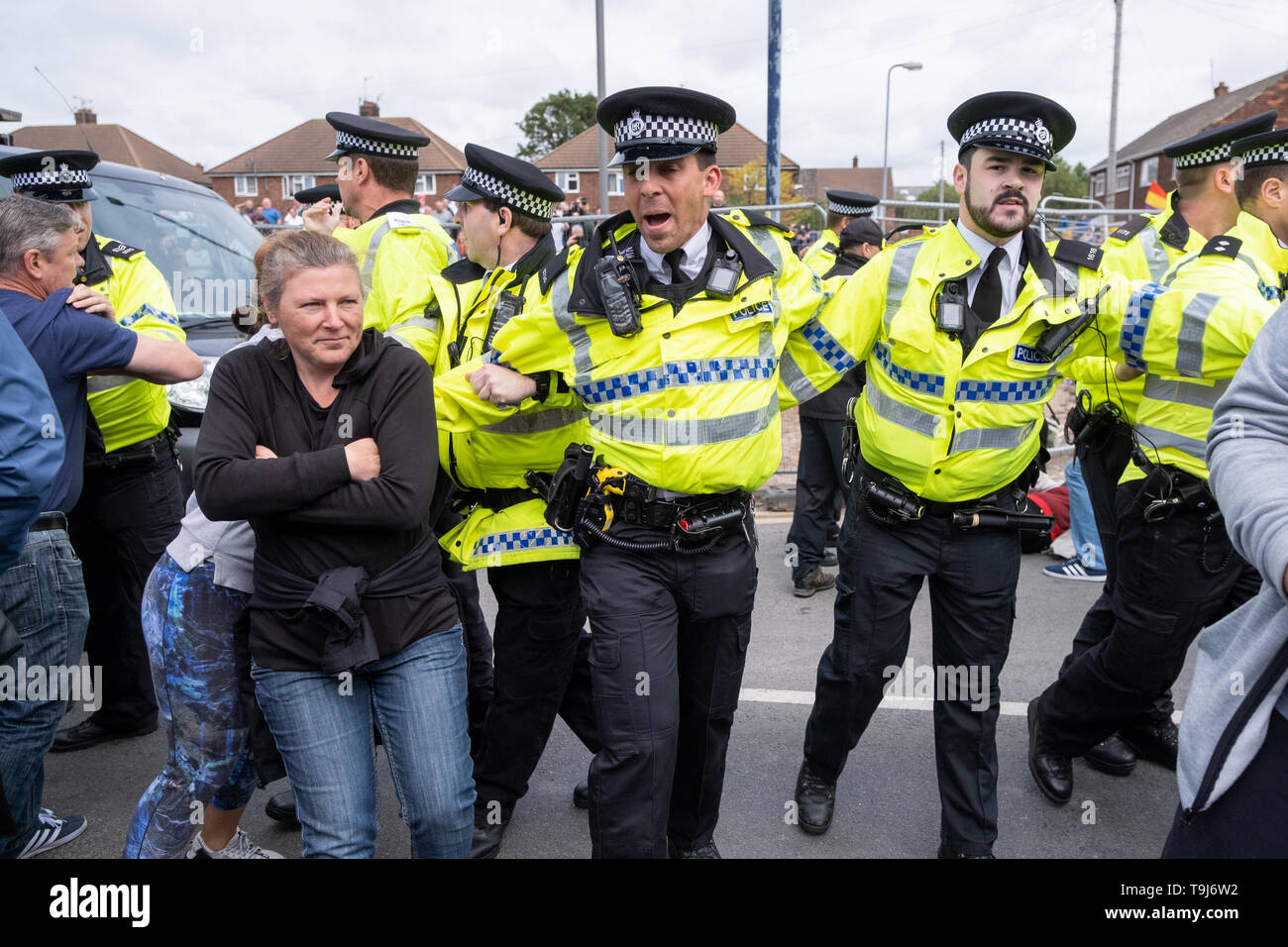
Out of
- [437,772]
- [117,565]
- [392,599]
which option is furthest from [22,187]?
[437,772]

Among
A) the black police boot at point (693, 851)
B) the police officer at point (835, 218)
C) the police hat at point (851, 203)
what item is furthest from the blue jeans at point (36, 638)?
the police hat at point (851, 203)

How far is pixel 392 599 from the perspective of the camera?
2.52 m

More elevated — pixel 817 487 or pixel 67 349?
pixel 67 349

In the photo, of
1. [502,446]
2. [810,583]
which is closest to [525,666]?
[502,446]

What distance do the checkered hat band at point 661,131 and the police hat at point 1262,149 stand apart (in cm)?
261

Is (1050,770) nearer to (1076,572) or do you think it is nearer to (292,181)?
(1076,572)

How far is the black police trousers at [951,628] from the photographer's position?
3.16m

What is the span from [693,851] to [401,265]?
2.40 m

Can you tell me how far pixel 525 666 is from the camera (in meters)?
3.39

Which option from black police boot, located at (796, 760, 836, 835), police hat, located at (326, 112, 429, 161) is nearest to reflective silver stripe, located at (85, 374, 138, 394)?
police hat, located at (326, 112, 429, 161)

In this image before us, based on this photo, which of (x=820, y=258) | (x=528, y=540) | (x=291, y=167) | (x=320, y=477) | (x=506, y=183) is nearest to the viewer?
(x=320, y=477)

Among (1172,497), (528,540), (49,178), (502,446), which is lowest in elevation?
(528,540)

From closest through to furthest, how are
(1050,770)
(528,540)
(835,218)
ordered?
(528,540)
(1050,770)
(835,218)

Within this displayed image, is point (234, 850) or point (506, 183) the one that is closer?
point (234, 850)
